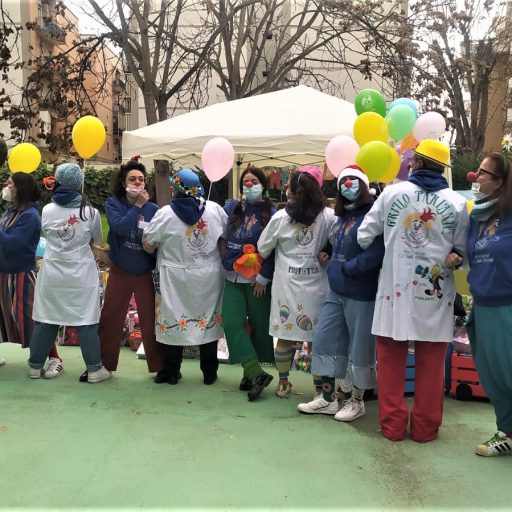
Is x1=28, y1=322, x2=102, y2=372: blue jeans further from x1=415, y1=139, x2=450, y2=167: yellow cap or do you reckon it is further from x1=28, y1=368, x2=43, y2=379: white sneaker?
x1=415, y1=139, x2=450, y2=167: yellow cap

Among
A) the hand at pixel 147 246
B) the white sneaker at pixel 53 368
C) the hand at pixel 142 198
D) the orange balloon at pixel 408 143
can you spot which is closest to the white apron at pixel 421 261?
the orange balloon at pixel 408 143

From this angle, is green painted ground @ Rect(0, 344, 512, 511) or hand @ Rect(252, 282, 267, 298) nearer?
green painted ground @ Rect(0, 344, 512, 511)

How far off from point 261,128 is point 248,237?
7.05 feet

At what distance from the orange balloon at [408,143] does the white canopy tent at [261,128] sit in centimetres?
121

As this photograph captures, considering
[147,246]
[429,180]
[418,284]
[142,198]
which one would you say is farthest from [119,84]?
[418,284]

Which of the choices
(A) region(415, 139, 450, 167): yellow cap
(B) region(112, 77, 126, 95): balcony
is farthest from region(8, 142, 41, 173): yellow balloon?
(B) region(112, 77, 126, 95): balcony

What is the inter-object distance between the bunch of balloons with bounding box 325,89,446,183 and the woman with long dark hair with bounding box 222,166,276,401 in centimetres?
74

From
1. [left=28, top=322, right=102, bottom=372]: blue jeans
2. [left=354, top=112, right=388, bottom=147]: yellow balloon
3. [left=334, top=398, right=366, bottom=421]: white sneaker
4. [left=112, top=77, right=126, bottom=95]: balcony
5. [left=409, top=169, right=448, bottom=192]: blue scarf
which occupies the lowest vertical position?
[left=334, top=398, right=366, bottom=421]: white sneaker

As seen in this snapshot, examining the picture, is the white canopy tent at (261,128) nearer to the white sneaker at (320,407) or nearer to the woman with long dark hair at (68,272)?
the woman with long dark hair at (68,272)

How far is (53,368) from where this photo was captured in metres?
4.29

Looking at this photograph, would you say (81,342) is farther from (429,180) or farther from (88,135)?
(429,180)

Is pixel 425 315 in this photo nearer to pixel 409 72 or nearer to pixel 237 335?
pixel 237 335

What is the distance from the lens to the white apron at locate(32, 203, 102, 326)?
4.01 metres

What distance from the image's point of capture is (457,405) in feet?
12.3
